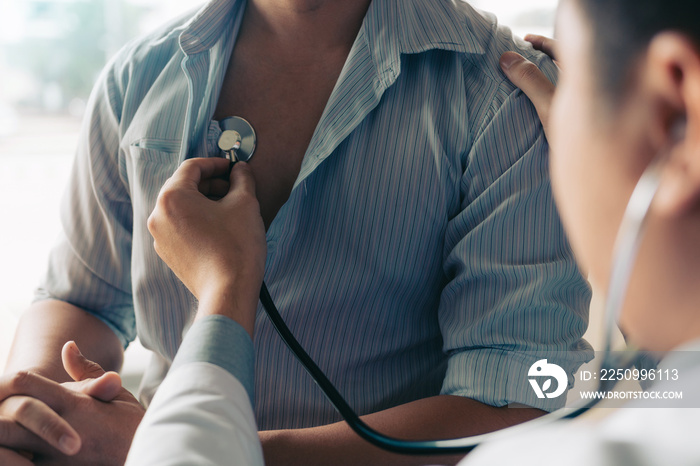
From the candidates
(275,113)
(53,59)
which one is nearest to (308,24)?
(275,113)

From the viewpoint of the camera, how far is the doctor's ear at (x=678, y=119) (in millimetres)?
372

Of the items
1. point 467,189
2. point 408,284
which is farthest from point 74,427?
point 467,189

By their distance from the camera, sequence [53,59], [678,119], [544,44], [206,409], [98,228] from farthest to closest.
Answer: [53,59]
[98,228]
[544,44]
[206,409]
[678,119]

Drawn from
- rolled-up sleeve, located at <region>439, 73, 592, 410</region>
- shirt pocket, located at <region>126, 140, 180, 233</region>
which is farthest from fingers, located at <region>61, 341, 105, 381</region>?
rolled-up sleeve, located at <region>439, 73, 592, 410</region>

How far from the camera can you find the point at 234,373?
0.61m

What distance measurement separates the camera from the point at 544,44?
0.98m

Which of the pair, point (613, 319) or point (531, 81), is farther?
point (531, 81)

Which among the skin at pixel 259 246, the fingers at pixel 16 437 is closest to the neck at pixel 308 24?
the skin at pixel 259 246

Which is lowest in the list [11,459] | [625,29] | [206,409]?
[11,459]

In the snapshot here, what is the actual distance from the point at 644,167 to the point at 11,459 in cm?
78

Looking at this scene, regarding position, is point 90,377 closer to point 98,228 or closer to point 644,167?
point 98,228

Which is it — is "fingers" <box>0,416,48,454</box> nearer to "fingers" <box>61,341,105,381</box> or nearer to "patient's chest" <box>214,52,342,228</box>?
"fingers" <box>61,341,105,381</box>

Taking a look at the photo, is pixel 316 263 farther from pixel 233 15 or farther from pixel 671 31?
pixel 671 31

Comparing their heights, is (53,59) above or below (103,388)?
above
